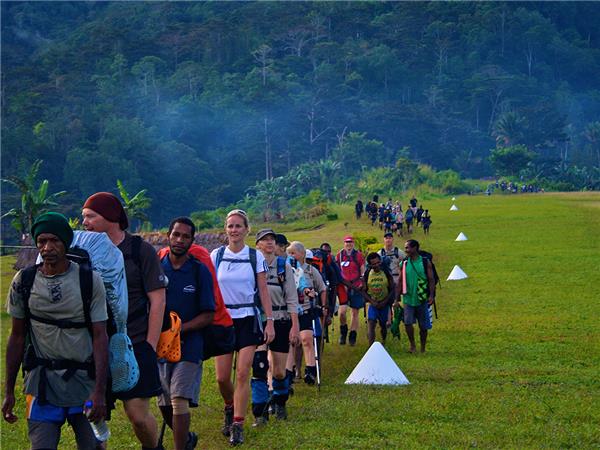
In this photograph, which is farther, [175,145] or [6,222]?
[175,145]

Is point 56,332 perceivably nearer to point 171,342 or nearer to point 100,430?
point 100,430

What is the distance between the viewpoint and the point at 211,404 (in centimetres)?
1068

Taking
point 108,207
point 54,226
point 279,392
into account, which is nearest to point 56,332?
point 54,226

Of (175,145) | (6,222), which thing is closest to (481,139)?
(175,145)

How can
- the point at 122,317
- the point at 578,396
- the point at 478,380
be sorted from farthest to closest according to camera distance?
the point at 478,380 < the point at 578,396 < the point at 122,317

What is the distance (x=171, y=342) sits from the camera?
21.3 ft

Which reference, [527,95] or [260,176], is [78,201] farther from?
[527,95]

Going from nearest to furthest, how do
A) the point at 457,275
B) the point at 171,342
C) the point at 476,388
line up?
the point at 171,342
the point at 476,388
the point at 457,275

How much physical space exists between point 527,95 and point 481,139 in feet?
53.8

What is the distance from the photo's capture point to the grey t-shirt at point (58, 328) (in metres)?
5.26

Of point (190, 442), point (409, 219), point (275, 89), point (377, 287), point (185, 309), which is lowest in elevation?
point (275, 89)

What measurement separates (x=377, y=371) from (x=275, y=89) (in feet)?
401

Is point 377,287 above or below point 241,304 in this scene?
below

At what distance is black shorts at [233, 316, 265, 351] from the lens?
8375 millimetres
